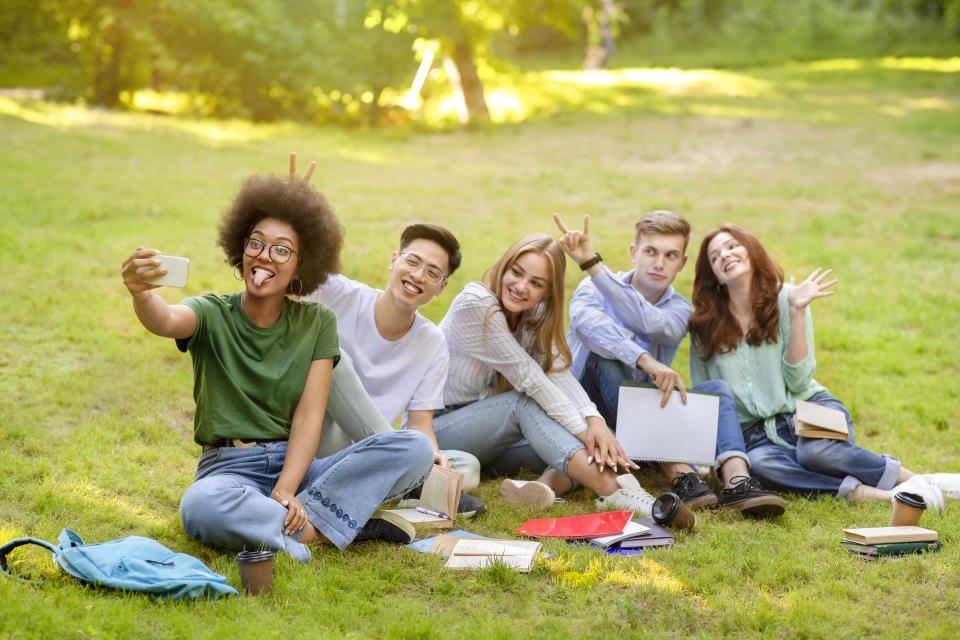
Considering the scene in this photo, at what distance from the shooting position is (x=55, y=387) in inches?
208

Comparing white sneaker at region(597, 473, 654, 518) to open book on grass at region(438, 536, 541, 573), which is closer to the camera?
open book on grass at region(438, 536, 541, 573)

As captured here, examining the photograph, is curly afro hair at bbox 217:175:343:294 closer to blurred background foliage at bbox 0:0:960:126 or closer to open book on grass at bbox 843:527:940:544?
open book on grass at bbox 843:527:940:544

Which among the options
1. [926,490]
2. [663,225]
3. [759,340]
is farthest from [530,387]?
[926,490]

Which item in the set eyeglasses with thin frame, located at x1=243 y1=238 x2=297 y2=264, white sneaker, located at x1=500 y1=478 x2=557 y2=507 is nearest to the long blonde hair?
white sneaker, located at x1=500 y1=478 x2=557 y2=507

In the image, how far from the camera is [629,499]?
4.15 meters

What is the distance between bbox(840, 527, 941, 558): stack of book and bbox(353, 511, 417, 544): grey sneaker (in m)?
1.80

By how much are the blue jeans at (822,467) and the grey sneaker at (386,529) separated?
73.5 inches

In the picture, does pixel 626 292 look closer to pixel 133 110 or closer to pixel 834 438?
pixel 834 438

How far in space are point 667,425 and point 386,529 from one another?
5.04 feet

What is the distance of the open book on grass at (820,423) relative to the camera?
4.39m

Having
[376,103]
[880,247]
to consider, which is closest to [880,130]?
[880,247]

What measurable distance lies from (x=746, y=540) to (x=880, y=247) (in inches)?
233

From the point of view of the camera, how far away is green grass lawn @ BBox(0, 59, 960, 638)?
10.3 feet

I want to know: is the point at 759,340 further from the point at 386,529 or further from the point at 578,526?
the point at 386,529
